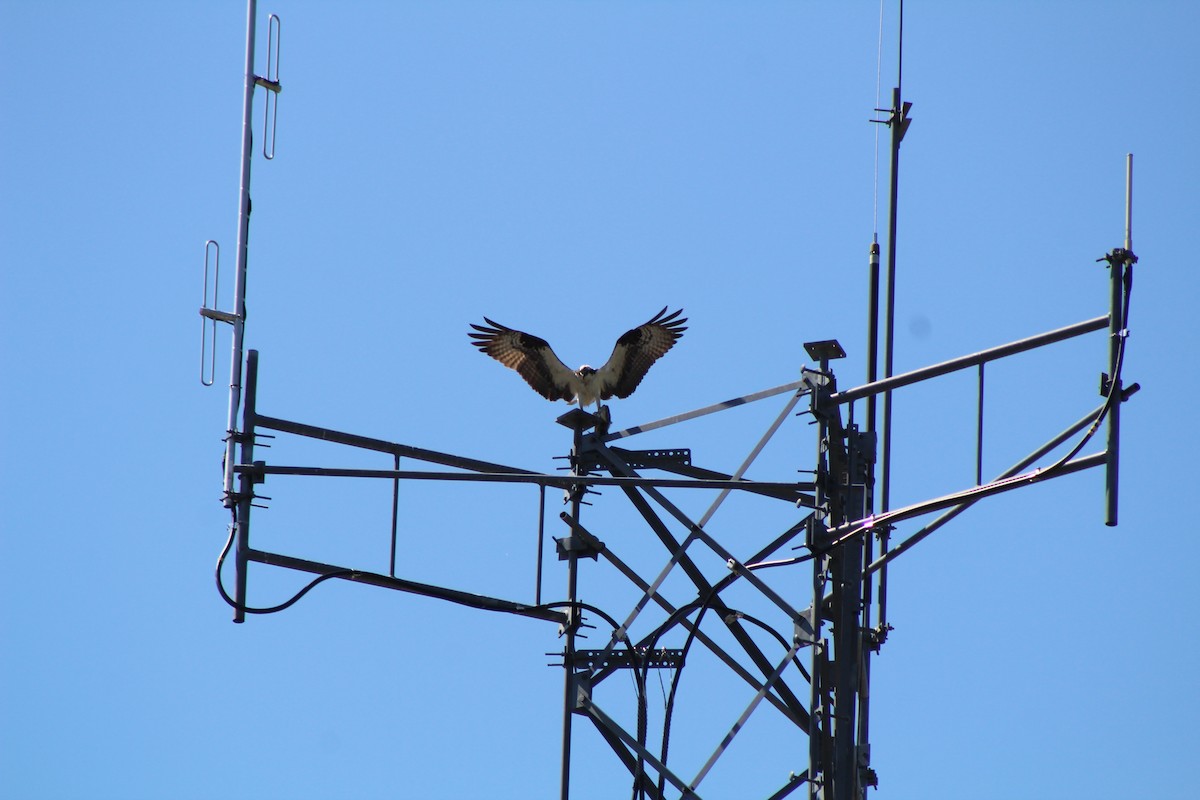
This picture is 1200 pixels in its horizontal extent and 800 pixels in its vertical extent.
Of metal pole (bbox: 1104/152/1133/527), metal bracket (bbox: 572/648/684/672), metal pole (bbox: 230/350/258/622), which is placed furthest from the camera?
metal bracket (bbox: 572/648/684/672)

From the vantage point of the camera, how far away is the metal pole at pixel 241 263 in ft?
39.8

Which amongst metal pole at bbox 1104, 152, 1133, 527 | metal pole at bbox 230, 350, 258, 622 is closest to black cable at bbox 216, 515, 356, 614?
metal pole at bbox 230, 350, 258, 622

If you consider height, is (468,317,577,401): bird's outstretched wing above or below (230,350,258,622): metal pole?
above

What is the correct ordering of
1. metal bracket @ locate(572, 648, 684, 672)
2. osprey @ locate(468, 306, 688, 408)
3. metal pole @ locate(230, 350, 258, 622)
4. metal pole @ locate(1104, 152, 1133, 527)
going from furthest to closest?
osprey @ locate(468, 306, 688, 408) < metal bracket @ locate(572, 648, 684, 672) < metal pole @ locate(230, 350, 258, 622) < metal pole @ locate(1104, 152, 1133, 527)

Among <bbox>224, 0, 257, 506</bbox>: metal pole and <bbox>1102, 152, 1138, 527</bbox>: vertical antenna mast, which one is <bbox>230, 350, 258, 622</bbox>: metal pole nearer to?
<bbox>224, 0, 257, 506</bbox>: metal pole

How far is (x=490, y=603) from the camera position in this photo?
41.4 ft

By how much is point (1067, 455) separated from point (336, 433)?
4.49 metres

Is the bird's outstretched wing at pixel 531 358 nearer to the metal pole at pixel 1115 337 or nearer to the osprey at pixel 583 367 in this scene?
the osprey at pixel 583 367

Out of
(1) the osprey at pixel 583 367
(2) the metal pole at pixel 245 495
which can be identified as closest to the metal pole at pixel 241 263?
(2) the metal pole at pixel 245 495

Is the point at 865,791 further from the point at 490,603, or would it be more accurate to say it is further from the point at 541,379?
the point at 541,379

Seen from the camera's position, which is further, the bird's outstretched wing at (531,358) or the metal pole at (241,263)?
the bird's outstretched wing at (531,358)

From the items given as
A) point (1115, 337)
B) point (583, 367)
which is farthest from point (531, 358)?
point (1115, 337)

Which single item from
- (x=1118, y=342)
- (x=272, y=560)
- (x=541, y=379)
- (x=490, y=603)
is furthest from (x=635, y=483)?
(x=541, y=379)

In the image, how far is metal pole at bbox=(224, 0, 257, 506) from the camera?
12.1 meters
